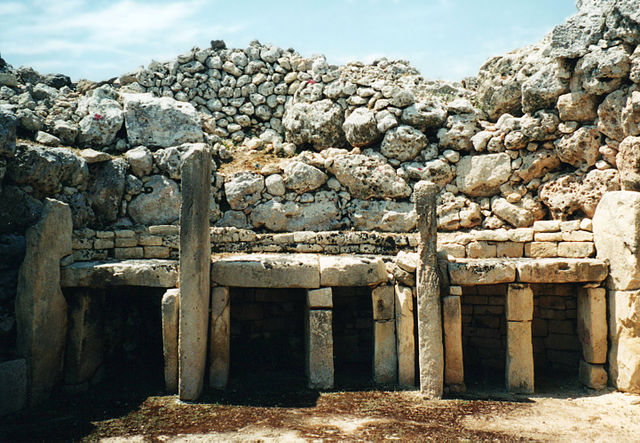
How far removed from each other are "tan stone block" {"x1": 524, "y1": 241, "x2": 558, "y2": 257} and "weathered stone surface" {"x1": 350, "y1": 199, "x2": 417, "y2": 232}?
3230mm

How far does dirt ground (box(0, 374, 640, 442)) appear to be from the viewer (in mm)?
6035

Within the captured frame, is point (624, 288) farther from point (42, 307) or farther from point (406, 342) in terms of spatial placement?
point (42, 307)

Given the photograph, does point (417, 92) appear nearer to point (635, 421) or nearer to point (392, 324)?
point (392, 324)

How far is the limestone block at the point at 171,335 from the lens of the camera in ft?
24.3

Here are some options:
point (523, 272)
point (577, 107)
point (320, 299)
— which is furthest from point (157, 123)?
point (577, 107)

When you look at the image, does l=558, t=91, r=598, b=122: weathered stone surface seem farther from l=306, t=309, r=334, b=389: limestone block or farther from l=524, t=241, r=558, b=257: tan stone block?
l=306, t=309, r=334, b=389: limestone block

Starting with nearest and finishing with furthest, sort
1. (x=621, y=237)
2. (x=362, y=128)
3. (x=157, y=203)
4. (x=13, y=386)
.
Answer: (x=13, y=386) < (x=621, y=237) < (x=157, y=203) < (x=362, y=128)

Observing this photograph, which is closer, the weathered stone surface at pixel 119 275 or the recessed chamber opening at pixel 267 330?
the weathered stone surface at pixel 119 275

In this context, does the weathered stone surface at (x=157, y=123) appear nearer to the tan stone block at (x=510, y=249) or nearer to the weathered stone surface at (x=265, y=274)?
the weathered stone surface at (x=265, y=274)

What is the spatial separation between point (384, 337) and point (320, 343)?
1078 mm

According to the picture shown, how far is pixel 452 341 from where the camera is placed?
746 cm

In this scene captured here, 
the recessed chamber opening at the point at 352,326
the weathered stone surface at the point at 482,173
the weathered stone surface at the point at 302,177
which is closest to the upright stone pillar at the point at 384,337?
the recessed chamber opening at the point at 352,326

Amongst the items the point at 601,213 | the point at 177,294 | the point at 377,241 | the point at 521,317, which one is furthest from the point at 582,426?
the point at 177,294

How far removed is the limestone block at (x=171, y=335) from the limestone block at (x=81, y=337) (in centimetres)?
145
